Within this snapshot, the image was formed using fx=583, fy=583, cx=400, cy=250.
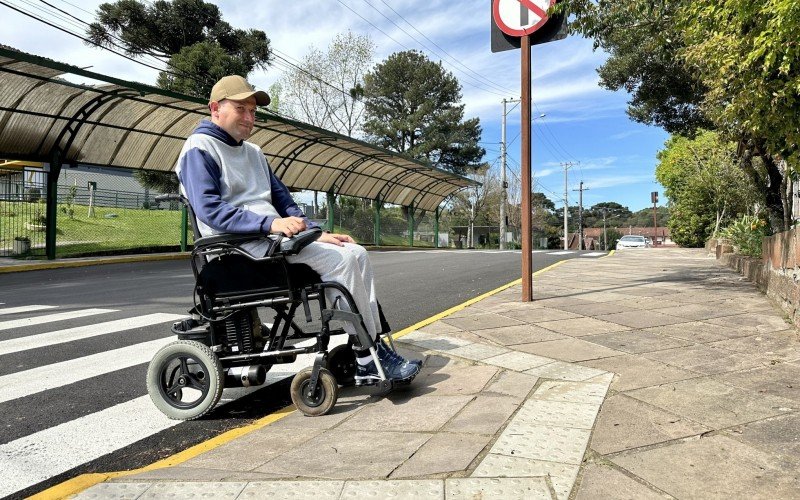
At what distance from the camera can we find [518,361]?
12.5 feet

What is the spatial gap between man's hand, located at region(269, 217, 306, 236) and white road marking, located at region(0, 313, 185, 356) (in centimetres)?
295

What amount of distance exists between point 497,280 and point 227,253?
715 cm

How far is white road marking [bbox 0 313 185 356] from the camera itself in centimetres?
462

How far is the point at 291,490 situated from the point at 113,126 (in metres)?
15.0

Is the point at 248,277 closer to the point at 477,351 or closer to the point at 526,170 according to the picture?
the point at 477,351

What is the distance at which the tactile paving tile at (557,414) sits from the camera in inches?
105

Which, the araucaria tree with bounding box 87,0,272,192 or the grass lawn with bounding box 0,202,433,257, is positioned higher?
the araucaria tree with bounding box 87,0,272,192

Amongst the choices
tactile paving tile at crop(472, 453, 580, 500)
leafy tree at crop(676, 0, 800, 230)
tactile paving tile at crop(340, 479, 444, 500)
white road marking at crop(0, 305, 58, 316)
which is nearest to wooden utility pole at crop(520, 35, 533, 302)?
leafy tree at crop(676, 0, 800, 230)

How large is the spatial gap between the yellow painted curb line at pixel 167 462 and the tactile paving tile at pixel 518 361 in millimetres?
1359

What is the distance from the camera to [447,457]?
2.31 meters

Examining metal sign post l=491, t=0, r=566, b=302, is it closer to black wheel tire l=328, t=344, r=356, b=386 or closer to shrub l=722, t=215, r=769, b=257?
black wheel tire l=328, t=344, r=356, b=386

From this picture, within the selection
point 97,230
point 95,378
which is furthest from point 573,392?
point 97,230

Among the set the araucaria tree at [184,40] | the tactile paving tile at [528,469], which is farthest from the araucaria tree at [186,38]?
the tactile paving tile at [528,469]

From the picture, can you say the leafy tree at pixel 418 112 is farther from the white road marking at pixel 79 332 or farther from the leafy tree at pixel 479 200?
the white road marking at pixel 79 332
